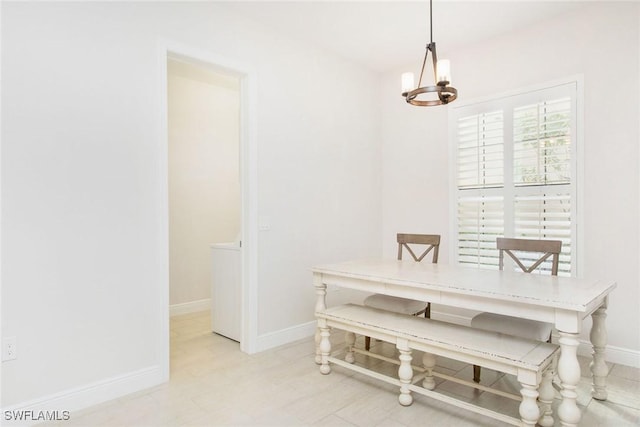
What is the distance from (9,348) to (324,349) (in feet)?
6.22

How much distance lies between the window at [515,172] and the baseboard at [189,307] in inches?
122

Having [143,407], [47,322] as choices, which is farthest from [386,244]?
[47,322]

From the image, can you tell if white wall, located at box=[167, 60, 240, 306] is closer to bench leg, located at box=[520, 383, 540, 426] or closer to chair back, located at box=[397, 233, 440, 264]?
chair back, located at box=[397, 233, 440, 264]

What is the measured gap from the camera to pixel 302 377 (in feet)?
8.83

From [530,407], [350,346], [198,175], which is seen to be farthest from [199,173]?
[530,407]

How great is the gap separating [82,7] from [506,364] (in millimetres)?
3181

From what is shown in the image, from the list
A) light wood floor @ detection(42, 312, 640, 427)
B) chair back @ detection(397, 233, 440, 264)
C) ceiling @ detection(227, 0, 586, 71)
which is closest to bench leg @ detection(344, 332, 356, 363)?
light wood floor @ detection(42, 312, 640, 427)

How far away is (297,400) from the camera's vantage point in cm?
235

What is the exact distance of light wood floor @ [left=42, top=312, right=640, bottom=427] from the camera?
6.95 feet

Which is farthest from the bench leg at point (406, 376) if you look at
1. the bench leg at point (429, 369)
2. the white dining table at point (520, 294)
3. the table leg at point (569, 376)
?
the table leg at point (569, 376)

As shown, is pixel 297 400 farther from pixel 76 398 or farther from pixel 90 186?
pixel 90 186

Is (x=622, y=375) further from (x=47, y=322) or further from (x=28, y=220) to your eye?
(x=28, y=220)

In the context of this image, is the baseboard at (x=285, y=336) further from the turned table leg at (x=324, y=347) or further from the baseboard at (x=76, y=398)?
the baseboard at (x=76, y=398)

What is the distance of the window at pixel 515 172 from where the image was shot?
10.4ft
